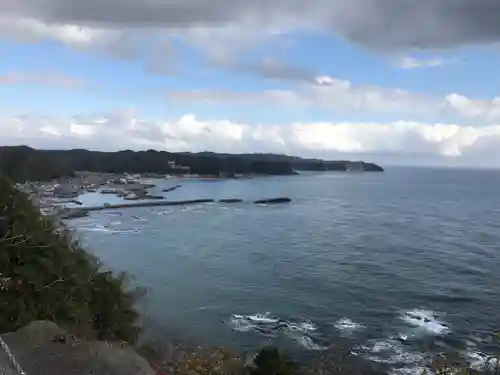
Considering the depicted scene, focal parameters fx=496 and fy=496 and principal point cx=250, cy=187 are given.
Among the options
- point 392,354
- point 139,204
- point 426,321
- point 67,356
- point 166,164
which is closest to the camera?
point 67,356

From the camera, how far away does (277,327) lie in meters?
19.7

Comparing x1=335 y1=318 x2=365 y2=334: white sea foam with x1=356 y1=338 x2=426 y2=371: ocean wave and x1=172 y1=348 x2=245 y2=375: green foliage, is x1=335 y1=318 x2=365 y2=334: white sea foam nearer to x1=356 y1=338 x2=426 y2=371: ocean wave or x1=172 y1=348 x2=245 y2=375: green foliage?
x1=356 y1=338 x2=426 y2=371: ocean wave

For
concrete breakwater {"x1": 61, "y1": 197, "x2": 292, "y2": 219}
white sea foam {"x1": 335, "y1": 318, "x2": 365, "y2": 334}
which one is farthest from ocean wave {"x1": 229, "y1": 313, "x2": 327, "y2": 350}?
concrete breakwater {"x1": 61, "y1": 197, "x2": 292, "y2": 219}

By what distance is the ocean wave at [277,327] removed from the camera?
59.7 ft

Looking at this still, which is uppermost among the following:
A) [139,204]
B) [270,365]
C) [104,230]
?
[270,365]

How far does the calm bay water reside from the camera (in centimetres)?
1903

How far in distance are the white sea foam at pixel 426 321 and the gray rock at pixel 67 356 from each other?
16.2 metres

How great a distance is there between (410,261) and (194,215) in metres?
27.6

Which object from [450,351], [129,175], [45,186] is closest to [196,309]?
[450,351]

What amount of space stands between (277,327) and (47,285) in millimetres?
10679

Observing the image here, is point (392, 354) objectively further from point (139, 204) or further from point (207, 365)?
point (139, 204)

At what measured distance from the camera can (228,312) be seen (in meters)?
21.6


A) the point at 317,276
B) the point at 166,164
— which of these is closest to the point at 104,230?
the point at 317,276

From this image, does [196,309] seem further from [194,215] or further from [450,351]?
[194,215]
